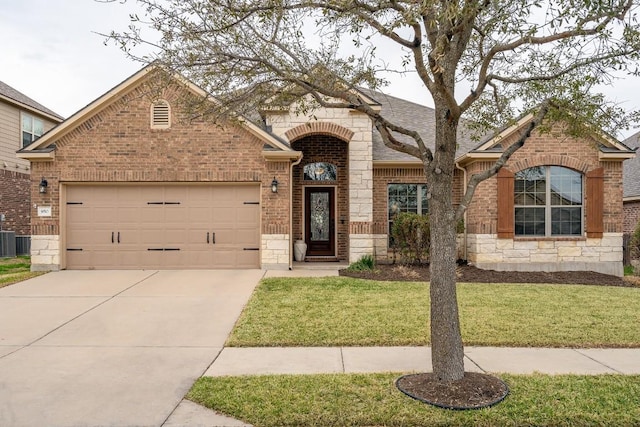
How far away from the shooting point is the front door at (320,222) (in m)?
15.2

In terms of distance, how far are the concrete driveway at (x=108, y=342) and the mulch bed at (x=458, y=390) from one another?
230cm

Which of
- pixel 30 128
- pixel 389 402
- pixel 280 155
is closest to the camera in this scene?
pixel 389 402

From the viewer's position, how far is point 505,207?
→ 513 inches

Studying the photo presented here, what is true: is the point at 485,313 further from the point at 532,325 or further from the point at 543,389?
the point at 543,389

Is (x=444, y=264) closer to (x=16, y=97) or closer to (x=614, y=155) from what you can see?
(x=614, y=155)

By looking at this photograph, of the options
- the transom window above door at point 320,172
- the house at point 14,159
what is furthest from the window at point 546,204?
the house at point 14,159

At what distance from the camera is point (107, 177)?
40.4 feet

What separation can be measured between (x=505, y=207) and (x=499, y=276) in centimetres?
204

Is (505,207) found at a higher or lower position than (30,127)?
lower

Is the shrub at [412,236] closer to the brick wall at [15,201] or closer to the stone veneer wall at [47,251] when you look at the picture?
the stone veneer wall at [47,251]

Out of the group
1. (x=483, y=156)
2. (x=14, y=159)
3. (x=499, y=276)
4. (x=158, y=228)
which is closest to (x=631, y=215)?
(x=483, y=156)

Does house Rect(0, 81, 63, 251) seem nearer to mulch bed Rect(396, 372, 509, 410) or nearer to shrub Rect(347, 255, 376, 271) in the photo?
shrub Rect(347, 255, 376, 271)

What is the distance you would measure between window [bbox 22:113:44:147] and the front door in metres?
12.7

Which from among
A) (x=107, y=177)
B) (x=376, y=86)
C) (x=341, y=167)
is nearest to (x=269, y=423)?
(x=376, y=86)
